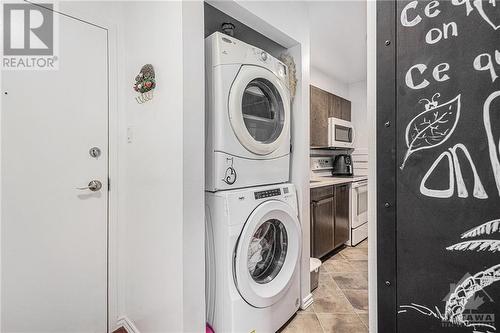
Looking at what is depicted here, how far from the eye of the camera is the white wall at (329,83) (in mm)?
3656

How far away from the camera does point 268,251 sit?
1.74 meters

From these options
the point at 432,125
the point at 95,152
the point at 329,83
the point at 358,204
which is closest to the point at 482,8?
the point at 432,125

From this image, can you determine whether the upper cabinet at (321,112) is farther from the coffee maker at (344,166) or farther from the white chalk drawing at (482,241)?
the white chalk drawing at (482,241)

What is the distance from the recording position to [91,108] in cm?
157

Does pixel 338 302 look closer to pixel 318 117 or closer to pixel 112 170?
pixel 112 170

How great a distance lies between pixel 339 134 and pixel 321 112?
51 cm

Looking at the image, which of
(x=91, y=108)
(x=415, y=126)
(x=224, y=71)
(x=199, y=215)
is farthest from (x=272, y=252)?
(x=91, y=108)

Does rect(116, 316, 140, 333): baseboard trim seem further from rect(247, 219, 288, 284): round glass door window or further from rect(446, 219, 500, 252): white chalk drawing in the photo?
rect(446, 219, 500, 252): white chalk drawing

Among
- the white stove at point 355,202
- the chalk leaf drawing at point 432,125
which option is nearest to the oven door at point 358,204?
the white stove at point 355,202

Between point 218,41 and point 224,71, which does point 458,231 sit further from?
point 218,41

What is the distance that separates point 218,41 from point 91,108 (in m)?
0.94

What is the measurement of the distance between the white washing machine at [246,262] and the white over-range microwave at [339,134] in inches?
82.4

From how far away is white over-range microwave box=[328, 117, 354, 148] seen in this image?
347 centimetres

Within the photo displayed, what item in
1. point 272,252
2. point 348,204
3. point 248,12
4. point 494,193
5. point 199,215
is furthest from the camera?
point 348,204
